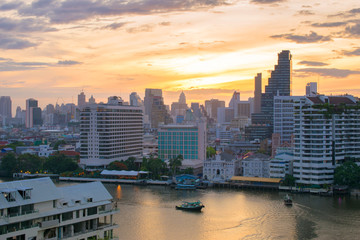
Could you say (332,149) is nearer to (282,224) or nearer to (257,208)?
(257,208)

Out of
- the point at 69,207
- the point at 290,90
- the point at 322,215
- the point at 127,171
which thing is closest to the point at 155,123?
the point at 290,90

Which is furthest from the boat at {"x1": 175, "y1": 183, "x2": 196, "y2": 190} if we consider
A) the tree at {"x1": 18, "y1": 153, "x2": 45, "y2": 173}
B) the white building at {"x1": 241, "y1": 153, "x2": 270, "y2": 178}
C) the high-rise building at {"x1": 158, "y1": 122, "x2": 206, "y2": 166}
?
the tree at {"x1": 18, "y1": 153, "x2": 45, "y2": 173}

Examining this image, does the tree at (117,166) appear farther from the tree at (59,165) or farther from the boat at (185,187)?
the boat at (185,187)

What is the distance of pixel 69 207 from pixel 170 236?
10.3m

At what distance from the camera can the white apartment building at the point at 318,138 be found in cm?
3922

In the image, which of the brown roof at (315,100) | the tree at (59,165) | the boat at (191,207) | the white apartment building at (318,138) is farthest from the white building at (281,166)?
the tree at (59,165)

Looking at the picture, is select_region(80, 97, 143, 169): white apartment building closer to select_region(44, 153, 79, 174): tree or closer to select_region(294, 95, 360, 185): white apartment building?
select_region(44, 153, 79, 174): tree

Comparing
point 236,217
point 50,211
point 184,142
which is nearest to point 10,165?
point 184,142

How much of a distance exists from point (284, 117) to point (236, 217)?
43027mm

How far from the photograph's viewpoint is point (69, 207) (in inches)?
587

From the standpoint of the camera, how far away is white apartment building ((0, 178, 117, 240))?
13.6 metres

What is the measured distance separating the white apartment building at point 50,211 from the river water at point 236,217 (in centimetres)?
836

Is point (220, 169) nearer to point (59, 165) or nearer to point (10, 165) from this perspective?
point (59, 165)

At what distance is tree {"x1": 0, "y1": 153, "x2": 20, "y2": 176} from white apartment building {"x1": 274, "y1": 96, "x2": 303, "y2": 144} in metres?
36.2
